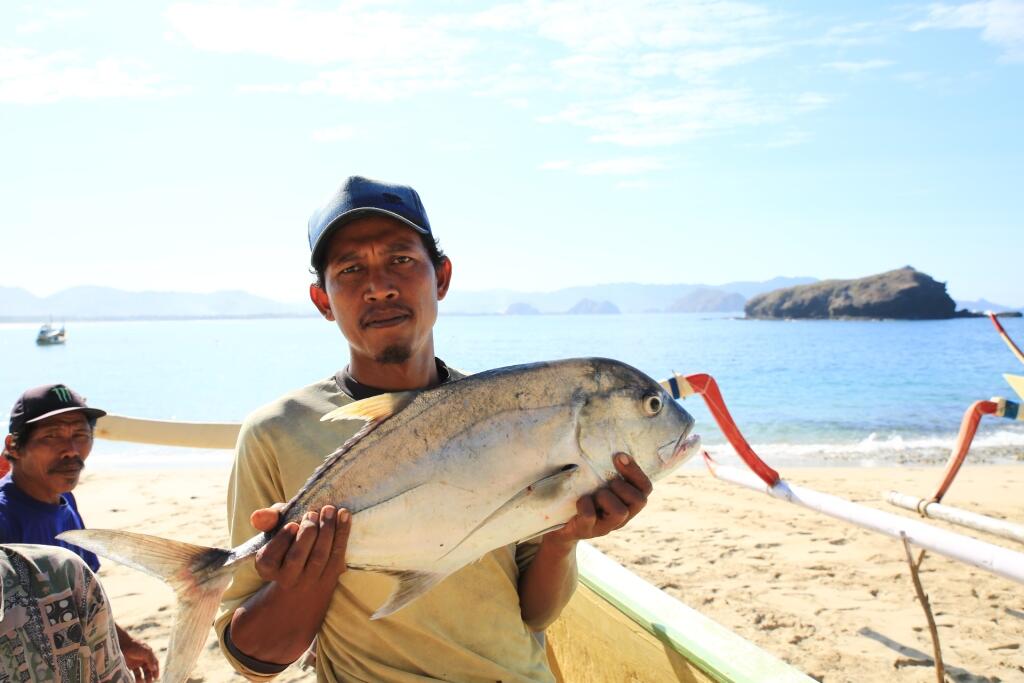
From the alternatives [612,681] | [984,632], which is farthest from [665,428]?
[984,632]

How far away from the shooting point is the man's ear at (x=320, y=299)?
227 centimetres

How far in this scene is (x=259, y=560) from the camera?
5.41 feet

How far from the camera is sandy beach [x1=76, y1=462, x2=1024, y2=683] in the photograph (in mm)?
5348

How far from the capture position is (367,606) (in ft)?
6.48

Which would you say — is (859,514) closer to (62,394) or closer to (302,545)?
(302,545)

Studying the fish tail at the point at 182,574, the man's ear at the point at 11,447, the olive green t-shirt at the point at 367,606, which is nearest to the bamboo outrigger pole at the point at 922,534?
the olive green t-shirt at the point at 367,606

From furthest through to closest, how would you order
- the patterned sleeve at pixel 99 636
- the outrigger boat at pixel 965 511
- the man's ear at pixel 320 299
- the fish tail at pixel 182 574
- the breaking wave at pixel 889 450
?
1. the breaking wave at pixel 889 450
2. the outrigger boat at pixel 965 511
3. the man's ear at pixel 320 299
4. the patterned sleeve at pixel 99 636
5. the fish tail at pixel 182 574

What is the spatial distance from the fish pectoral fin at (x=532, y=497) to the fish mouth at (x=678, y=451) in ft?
0.77

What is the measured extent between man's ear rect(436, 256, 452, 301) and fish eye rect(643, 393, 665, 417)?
0.85 meters

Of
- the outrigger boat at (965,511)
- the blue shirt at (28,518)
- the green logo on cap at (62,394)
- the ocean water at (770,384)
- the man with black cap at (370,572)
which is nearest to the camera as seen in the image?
the man with black cap at (370,572)

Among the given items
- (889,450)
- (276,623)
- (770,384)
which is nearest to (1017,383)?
(276,623)

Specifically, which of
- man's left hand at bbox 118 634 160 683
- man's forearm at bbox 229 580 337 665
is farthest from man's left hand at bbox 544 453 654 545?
man's left hand at bbox 118 634 160 683

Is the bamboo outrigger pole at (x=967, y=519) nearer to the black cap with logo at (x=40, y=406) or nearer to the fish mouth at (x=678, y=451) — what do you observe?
the fish mouth at (x=678, y=451)

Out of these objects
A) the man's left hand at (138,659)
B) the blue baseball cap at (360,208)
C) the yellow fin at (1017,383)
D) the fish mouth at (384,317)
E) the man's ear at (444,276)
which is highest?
the blue baseball cap at (360,208)
